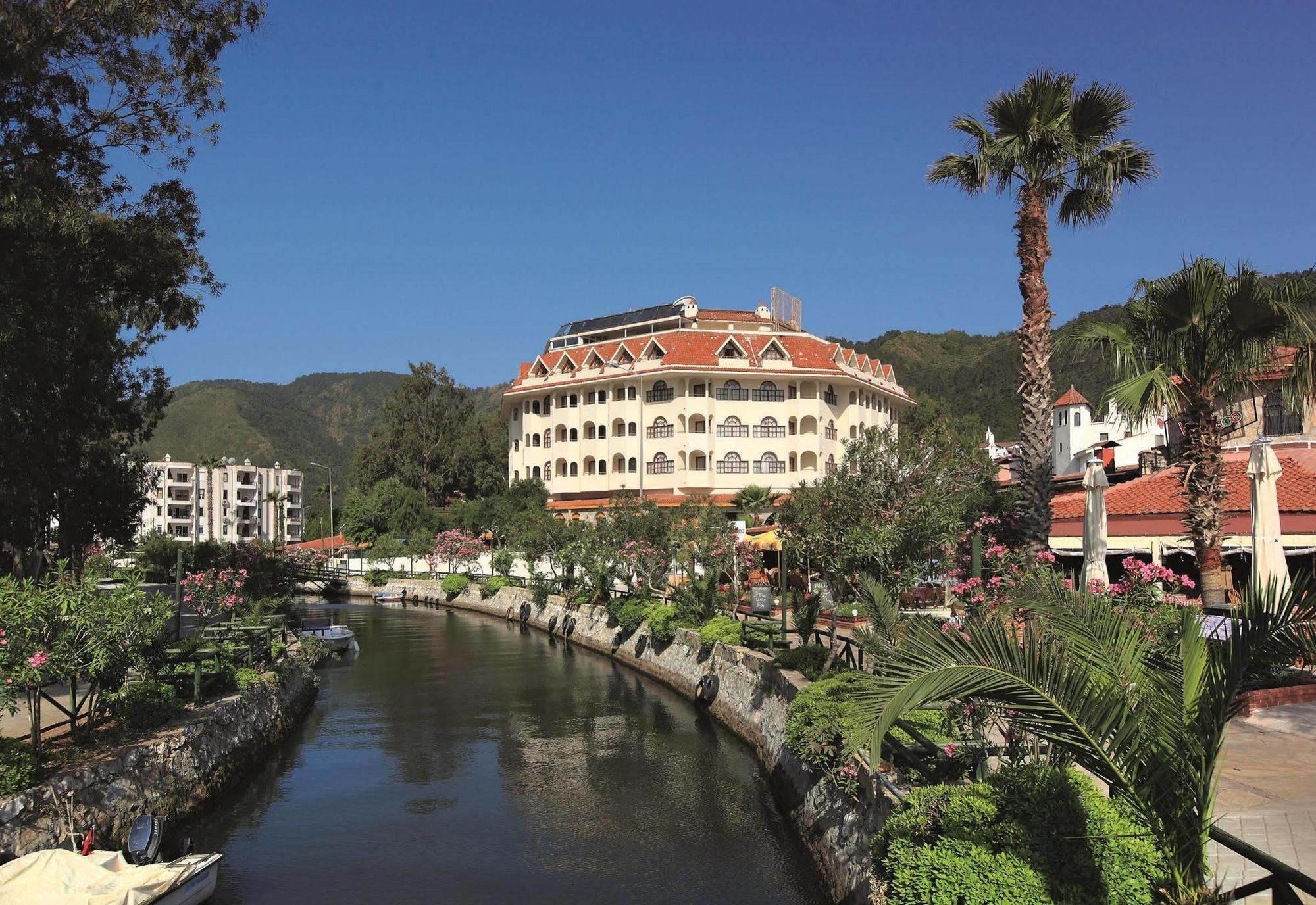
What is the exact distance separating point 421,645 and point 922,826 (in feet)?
109

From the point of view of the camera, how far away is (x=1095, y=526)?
54.6 feet

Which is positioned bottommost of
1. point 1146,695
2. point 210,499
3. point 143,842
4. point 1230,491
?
point 143,842

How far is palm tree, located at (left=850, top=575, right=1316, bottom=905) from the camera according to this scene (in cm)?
597

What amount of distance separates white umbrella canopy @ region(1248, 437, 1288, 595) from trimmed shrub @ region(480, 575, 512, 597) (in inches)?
1645

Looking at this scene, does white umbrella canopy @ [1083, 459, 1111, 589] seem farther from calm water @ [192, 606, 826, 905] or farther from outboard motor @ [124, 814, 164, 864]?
outboard motor @ [124, 814, 164, 864]

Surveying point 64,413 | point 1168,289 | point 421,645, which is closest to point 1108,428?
point 421,645

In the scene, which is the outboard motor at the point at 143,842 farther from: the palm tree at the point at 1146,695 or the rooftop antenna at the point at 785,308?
the rooftop antenna at the point at 785,308

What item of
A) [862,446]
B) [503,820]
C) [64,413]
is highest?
[64,413]

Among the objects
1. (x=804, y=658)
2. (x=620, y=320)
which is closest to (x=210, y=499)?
(x=620, y=320)

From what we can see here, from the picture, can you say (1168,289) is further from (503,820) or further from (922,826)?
(503,820)

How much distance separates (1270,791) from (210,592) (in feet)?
80.0

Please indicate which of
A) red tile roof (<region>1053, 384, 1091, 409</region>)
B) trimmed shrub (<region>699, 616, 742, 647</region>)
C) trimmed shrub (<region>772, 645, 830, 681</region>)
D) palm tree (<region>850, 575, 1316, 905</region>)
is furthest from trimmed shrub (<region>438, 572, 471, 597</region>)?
palm tree (<region>850, 575, 1316, 905</region>)

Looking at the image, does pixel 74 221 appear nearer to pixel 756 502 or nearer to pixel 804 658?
pixel 804 658

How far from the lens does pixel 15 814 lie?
11617 millimetres
